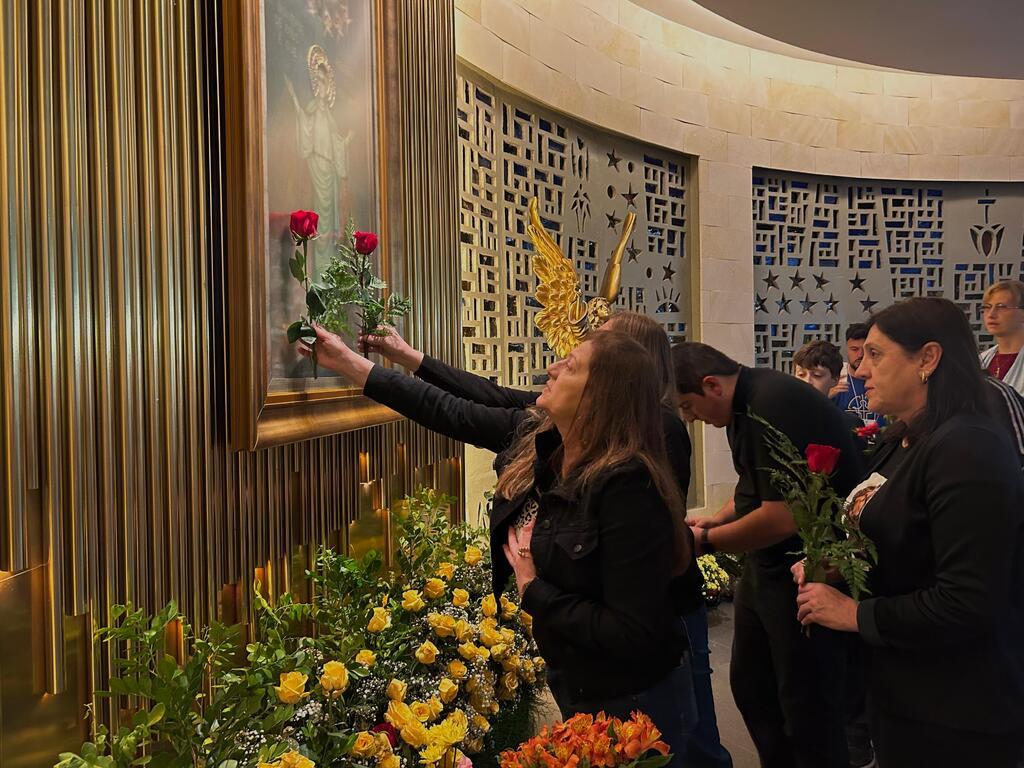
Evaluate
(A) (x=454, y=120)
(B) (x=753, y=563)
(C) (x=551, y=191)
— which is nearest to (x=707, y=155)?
(C) (x=551, y=191)

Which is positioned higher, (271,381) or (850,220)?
Answer: (850,220)

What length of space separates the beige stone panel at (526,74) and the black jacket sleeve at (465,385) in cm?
264

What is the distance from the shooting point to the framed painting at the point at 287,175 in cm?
177

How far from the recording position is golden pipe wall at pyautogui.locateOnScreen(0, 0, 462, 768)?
3.98 feet

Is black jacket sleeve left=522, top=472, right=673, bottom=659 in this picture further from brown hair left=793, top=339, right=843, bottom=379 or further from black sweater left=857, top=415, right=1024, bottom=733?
brown hair left=793, top=339, right=843, bottom=379

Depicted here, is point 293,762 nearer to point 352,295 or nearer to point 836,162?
point 352,295

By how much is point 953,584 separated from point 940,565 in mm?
46

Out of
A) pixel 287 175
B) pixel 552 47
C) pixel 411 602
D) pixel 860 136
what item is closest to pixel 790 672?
pixel 411 602

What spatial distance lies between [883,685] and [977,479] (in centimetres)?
54

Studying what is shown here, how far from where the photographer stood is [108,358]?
139cm

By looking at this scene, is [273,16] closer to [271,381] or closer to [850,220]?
[271,381]

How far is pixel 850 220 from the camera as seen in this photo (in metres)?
7.88

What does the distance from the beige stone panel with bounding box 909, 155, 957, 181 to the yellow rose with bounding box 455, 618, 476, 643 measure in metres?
7.07

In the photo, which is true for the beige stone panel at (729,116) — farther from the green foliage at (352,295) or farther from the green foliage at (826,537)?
the green foliage at (826,537)
